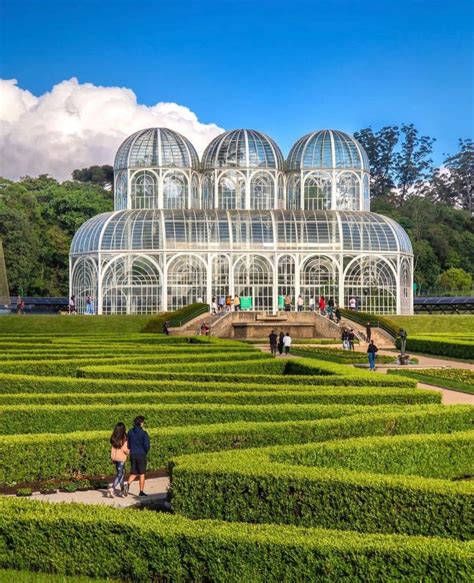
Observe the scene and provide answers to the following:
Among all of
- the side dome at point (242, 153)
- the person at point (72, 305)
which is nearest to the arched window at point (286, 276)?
the side dome at point (242, 153)

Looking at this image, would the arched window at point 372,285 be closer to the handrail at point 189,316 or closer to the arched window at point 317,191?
the arched window at point 317,191

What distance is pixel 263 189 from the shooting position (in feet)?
209

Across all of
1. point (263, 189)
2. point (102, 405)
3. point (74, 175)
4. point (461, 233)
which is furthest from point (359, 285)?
point (74, 175)

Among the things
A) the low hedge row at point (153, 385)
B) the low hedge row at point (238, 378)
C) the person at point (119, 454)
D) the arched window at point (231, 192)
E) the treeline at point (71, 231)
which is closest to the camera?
the person at point (119, 454)

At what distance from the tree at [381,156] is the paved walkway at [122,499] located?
12173 centimetres

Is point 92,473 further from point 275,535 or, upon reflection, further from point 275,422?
point 275,535

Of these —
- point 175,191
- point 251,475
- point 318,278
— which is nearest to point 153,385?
point 251,475

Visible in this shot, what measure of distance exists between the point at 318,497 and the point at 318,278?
46.2 m

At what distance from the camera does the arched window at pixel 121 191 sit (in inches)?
2482

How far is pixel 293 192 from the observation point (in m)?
64.4

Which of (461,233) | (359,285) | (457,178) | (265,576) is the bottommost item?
(265,576)

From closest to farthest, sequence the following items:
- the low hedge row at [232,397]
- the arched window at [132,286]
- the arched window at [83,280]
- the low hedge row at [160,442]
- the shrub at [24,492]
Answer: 1. the shrub at [24,492]
2. the low hedge row at [160,442]
3. the low hedge row at [232,397]
4. the arched window at [132,286]
5. the arched window at [83,280]

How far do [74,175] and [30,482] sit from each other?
116029mm

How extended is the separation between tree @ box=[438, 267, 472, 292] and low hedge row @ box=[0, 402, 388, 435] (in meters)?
75.0
